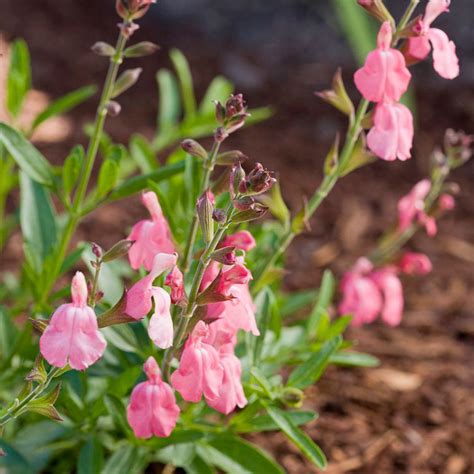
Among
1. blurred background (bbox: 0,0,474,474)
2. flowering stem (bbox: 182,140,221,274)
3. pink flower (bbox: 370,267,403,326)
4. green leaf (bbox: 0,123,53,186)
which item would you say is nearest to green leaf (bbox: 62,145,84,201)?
green leaf (bbox: 0,123,53,186)

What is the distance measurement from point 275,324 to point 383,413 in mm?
648

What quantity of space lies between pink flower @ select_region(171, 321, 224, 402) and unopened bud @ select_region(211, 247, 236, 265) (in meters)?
0.11

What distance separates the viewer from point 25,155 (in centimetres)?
171

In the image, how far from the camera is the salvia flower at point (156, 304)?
116 cm

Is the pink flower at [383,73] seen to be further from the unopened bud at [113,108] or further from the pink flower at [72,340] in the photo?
the pink flower at [72,340]

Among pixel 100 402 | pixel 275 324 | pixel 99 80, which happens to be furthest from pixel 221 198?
pixel 99 80

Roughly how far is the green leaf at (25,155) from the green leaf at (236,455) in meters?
0.58

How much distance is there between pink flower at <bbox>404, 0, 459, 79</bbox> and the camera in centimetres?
140

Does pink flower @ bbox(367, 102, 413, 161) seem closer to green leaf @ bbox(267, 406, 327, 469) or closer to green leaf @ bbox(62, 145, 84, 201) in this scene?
green leaf @ bbox(267, 406, 327, 469)

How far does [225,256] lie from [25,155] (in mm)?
634

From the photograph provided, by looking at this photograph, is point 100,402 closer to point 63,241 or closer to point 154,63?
point 63,241

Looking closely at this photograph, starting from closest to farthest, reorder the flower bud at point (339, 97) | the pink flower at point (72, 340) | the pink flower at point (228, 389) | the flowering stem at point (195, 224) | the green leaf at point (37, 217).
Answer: the pink flower at point (72, 340) < the pink flower at point (228, 389) < the flowering stem at point (195, 224) < the flower bud at point (339, 97) < the green leaf at point (37, 217)

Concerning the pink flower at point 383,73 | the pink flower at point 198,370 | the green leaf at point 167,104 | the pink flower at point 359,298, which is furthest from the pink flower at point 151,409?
the green leaf at point 167,104

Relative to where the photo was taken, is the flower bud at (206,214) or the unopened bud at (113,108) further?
the unopened bud at (113,108)
